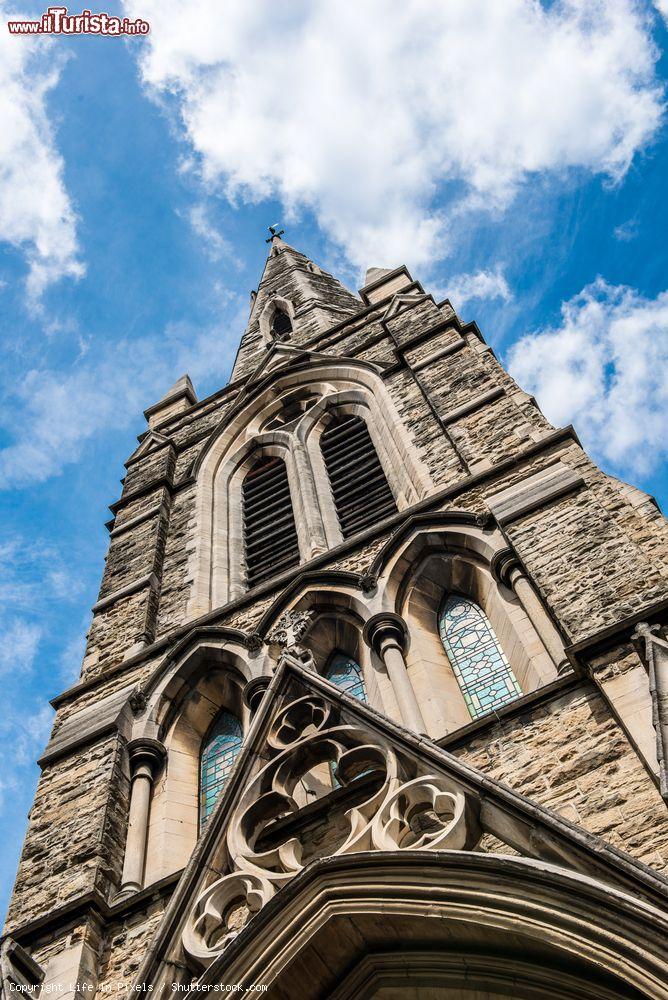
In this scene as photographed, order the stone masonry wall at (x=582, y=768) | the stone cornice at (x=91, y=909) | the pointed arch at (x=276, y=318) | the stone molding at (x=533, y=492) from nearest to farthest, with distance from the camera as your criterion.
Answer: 1. the stone masonry wall at (x=582, y=768)
2. the stone cornice at (x=91, y=909)
3. the stone molding at (x=533, y=492)
4. the pointed arch at (x=276, y=318)

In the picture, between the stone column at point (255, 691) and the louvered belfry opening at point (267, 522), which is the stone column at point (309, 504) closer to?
the louvered belfry opening at point (267, 522)

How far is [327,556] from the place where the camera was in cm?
1152

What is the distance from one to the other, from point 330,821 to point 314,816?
0.13m

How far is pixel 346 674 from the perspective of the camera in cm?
1013

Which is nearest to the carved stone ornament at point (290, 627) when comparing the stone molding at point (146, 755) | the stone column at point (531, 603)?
the stone molding at point (146, 755)

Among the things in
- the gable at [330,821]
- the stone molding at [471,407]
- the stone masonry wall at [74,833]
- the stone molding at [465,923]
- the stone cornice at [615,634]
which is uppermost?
the stone molding at [471,407]

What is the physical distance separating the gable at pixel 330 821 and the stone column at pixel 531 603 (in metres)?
1.73

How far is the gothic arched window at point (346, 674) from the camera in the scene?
9.77 m

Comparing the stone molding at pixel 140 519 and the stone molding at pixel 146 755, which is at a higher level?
the stone molding at pixel 140 519

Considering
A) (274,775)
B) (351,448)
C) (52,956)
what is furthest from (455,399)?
(52,956)

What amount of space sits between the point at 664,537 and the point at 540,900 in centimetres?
454

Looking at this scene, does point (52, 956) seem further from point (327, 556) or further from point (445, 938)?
point (327, 556)

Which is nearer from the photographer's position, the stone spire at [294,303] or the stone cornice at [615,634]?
the stone cornice at [615,634]

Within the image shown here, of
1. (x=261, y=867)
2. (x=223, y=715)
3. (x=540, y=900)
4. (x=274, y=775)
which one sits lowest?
(x=540, y=900)
